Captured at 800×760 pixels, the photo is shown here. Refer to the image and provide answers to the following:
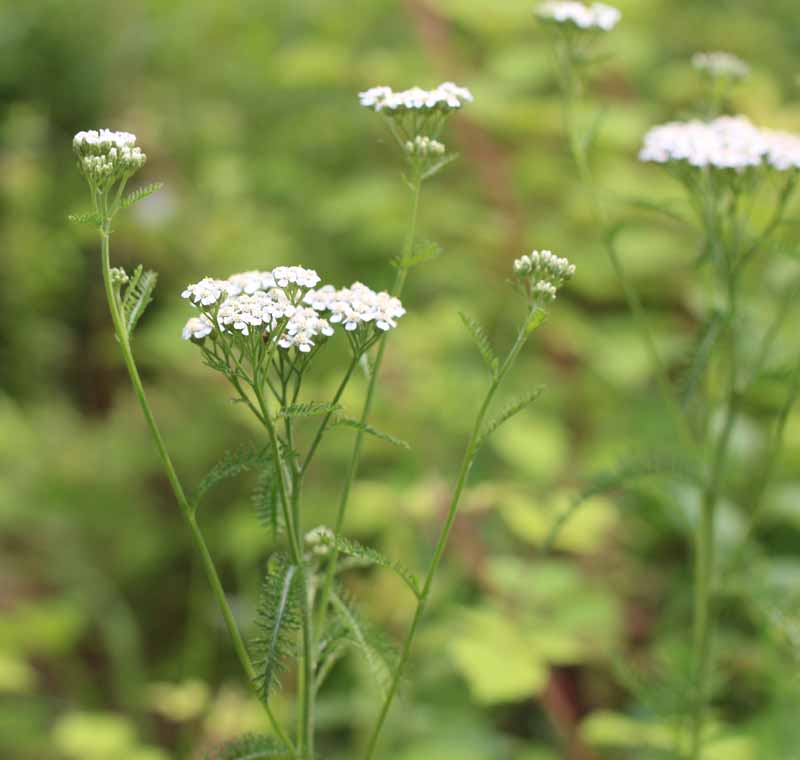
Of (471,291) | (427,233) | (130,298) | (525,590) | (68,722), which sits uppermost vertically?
(427,233)

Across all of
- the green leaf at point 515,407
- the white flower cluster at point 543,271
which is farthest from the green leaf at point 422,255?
the green leaf at point 515,407

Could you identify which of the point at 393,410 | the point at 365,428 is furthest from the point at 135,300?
the point at 393,410

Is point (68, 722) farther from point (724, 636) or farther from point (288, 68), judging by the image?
point (288, 68)

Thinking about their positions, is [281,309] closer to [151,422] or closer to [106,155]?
[151,422]

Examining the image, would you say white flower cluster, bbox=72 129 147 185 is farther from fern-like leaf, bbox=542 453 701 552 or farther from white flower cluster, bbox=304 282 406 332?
fern-like leaf, bbox=542 453 701 552

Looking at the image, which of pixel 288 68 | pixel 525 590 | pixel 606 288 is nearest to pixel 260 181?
pixel 288 68
